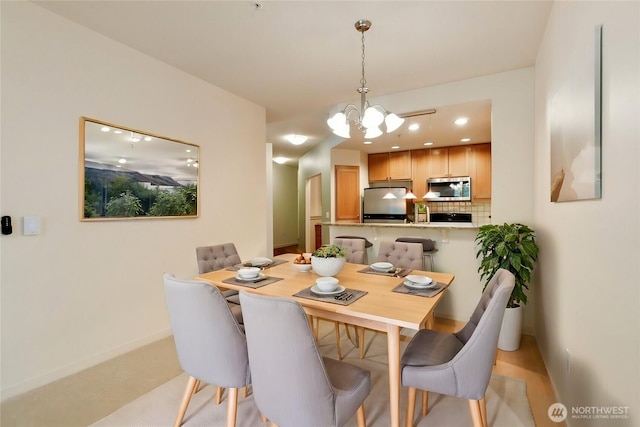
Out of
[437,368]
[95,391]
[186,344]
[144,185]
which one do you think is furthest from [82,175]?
[437,368]

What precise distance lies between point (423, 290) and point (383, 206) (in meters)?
4.21

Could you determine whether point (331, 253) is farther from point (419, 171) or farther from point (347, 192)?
point (419, 171)

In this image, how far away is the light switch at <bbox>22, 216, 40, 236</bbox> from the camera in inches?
79.1

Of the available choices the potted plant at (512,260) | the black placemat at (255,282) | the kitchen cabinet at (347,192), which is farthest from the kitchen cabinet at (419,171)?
the black placemat at (255,282)

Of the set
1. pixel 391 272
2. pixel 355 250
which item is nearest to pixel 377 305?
pixel 391 272

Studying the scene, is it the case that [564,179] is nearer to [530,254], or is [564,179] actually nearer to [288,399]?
[530,254]

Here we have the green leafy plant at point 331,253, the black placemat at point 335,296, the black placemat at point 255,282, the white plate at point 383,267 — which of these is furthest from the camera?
the white plate at point 383,267

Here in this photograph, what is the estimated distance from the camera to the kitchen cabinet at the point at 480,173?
5.29 m

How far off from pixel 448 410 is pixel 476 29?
8.90ft

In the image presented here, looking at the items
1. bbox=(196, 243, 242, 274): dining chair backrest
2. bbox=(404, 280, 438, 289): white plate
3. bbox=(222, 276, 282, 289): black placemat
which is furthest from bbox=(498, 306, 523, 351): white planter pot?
bbox=(196, 243, 242, 274): dining chair backrest

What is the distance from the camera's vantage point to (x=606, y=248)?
1.15 m

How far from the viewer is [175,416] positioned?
1.77 metres

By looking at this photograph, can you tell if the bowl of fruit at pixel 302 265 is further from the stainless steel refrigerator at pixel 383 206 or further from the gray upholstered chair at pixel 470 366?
the stainless steel refrigerator at pixel 383 206

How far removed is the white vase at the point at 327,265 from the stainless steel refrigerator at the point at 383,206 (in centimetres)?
387
